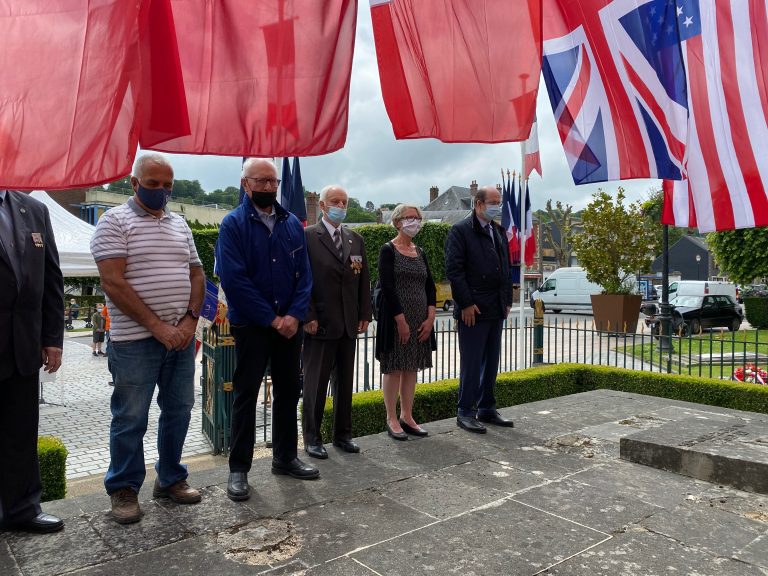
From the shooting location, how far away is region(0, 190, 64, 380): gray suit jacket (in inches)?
118

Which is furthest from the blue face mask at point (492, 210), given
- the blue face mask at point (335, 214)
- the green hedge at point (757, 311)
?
the green hedge at point (757, 311)

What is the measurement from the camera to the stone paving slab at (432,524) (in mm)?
2752

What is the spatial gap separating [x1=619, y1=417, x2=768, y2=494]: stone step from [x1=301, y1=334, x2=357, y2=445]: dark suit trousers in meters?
2.15

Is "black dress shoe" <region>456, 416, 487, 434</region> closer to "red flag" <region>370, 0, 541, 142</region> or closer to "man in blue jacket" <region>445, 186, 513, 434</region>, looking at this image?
"man in blue jacket" <region>445, 186, 513, 434</region>

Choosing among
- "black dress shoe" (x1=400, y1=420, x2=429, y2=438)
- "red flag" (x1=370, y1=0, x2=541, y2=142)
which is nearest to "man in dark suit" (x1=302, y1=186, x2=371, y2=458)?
"black dress shoe" (x1=400, y1=420, x2=429, y2=438)

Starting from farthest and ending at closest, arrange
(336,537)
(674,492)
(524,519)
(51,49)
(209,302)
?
1. (209,302)
2. (674,492)
3. (524,519)
4. (336,537)
5. (51,49)

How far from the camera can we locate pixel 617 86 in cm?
403

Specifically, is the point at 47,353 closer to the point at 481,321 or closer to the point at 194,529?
the point at 194,529

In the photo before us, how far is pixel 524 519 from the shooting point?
3.29 metres

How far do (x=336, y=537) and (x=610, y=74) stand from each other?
3.41 metres

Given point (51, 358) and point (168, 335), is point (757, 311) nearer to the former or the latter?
point (168, 335)

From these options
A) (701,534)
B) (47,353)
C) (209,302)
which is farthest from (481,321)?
(209,302)

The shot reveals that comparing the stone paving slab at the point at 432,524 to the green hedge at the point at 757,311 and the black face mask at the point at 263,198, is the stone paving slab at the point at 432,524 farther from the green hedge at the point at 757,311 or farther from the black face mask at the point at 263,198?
the green hedge at the point at 757,311

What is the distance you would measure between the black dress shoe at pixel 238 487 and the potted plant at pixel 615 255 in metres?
19.9
